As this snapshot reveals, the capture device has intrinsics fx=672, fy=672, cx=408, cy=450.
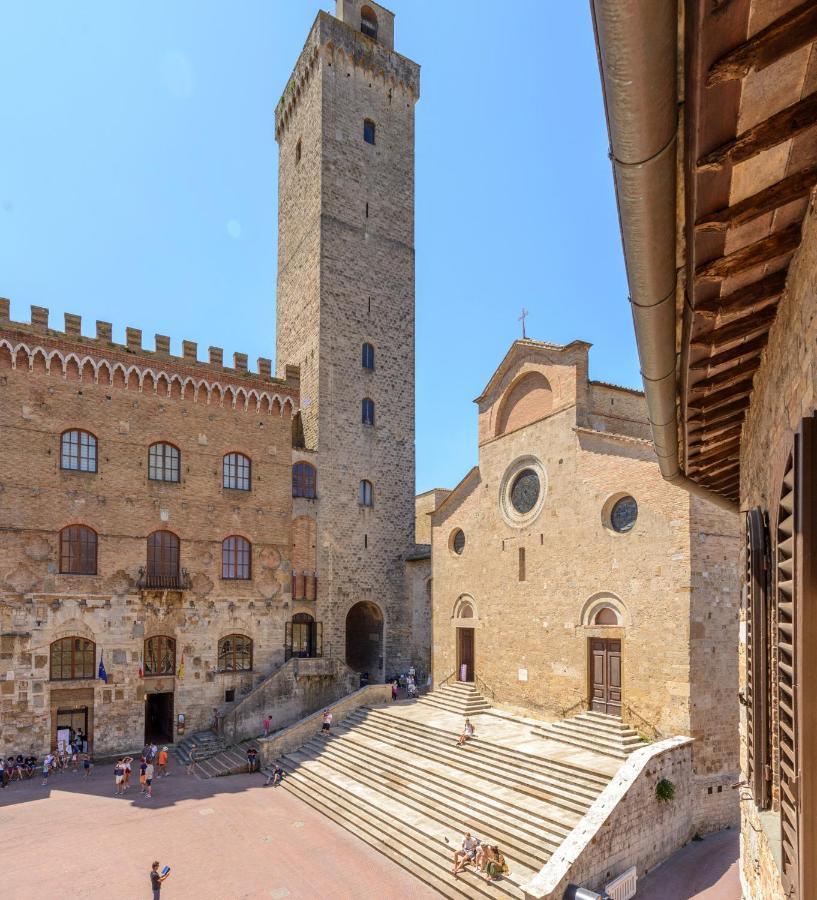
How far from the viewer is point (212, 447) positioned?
26922 millimetres

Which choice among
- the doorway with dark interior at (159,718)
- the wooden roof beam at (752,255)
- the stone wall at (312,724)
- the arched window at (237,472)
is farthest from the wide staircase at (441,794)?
the wooden roof beam at (752,255)

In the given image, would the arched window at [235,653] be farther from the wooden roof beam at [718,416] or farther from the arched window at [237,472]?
the wooden roof beam at [718,416]

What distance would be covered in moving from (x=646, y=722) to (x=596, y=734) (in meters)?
1.45

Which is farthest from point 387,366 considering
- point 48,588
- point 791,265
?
point 791,265

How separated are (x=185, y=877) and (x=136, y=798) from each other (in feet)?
19.5

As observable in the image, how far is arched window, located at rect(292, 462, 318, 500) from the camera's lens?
95.3 feet

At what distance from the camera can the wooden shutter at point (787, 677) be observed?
368 centimetres

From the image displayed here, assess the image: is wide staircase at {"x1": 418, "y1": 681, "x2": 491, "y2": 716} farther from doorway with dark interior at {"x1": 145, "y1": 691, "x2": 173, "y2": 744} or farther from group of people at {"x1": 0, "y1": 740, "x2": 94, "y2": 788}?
group of people at {"x1": 0, "y1": 740, "x2": 94, "y2": 788}

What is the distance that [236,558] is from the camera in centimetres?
2697

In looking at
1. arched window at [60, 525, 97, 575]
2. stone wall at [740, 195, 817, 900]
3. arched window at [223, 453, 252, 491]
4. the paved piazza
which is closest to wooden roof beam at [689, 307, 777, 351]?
stone wall at [740, 195, 817, 900]

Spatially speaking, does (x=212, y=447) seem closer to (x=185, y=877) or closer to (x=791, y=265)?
(x=185, y=877)

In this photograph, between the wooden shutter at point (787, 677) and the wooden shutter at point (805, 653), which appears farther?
the wooden shutter at point (787, 677)

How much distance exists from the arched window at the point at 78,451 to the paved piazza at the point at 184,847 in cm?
1033

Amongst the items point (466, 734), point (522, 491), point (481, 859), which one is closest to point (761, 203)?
point (481, 859)
